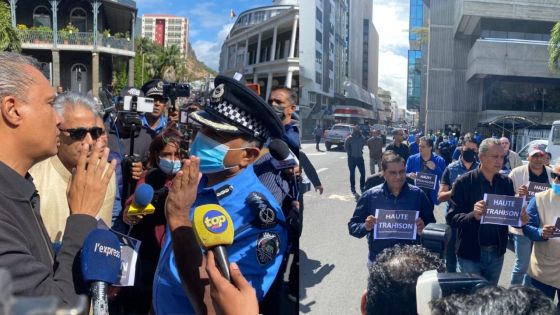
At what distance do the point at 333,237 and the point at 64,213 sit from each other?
30.3 inches

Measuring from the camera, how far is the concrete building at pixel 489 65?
4.17 ft

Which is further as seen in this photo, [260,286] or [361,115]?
[361,115]

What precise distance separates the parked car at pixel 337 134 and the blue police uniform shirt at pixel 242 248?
0.79 feet

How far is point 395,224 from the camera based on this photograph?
154 cm

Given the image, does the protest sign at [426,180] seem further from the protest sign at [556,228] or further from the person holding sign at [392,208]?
the protest sign at [556,228]

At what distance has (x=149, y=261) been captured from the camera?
163 centimetres

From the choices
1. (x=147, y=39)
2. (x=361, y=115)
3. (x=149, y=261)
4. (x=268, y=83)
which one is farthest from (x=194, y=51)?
(x=149, y=261)

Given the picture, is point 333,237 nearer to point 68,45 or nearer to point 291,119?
point 291,119

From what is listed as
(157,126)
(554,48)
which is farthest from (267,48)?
(554,48)

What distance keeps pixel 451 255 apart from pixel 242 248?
1.98ft

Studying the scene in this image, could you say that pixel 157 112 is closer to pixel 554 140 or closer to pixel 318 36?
pixel 318 36

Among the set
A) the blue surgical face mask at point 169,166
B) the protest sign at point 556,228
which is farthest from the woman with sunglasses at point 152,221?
the protest sign at point 556,228

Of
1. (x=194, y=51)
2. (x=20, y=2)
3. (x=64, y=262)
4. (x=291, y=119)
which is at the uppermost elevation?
A: (x=20, y=2)

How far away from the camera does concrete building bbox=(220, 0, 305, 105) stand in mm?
1432
